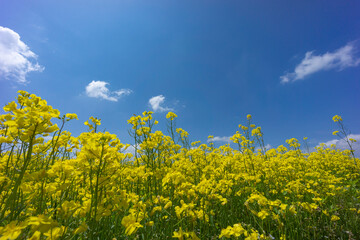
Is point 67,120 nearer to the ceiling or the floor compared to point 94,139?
nearer to the ceiling

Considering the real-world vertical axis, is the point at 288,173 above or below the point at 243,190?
above

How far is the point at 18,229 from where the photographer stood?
2.84ft

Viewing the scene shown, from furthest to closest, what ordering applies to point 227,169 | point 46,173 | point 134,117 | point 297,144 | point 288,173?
point 297,144, point 288,173, point 227,169, point 134,117, point 46,173

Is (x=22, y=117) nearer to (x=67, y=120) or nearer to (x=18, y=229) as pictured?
(x=18, y=229)

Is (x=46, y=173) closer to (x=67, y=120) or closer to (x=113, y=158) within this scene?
(x=113, y=158)

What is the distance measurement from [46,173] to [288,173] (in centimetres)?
567

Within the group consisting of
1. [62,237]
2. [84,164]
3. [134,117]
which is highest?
[134,117]

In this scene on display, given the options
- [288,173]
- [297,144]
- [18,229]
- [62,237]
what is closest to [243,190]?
[288,173]

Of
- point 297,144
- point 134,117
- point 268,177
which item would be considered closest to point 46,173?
point 134,117

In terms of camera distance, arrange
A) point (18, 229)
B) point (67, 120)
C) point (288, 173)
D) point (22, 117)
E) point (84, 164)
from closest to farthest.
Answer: point (18, 229), point (22, 117), point (84, 164), point (67, 120), point (288, 173)

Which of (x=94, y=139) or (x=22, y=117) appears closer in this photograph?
Answer: (x=22, y=117)

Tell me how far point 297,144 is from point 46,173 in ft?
35.3

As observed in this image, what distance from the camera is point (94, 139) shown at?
1327mm

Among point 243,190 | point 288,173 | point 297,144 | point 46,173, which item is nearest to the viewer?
point 46,173
